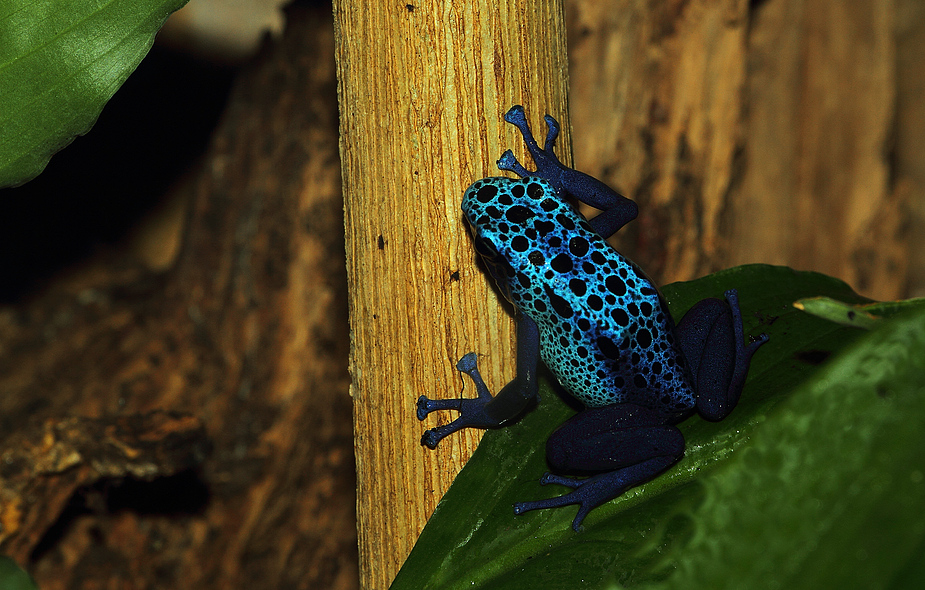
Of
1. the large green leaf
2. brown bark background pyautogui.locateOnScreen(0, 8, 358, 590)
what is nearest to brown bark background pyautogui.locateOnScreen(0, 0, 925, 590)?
brown bark background pyautogui.locateOnScreen(0, 8, 358, 590)

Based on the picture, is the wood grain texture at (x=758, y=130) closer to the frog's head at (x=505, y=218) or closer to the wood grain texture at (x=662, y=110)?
the wood grain texture at (x=662, y=110)

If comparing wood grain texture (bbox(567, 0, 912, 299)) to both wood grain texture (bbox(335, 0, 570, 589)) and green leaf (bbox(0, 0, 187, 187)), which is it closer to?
wood grain texture (bbox(335, 0, 570, 589))

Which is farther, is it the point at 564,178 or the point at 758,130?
the point at 758,130

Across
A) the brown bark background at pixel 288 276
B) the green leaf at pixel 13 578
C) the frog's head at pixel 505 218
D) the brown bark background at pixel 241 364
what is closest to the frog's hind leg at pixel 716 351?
the frog's head at pixel 505 218

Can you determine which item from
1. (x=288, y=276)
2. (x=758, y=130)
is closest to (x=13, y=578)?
(x=288, y=276)

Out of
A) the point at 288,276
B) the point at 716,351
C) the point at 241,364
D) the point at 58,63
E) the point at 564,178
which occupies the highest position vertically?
the point at 58,63

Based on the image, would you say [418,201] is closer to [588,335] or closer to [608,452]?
[588,335]

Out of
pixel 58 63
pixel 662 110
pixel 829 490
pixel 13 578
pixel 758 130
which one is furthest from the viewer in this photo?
pixel 758 130

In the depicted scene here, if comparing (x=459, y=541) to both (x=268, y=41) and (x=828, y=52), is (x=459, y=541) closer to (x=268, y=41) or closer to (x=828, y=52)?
(x=268, y=41)
